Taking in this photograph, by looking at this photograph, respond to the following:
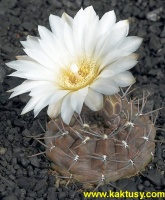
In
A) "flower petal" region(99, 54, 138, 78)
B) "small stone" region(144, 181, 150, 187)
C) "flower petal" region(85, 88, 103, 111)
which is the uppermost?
"flower petal" region(99, 54, 138, 78)

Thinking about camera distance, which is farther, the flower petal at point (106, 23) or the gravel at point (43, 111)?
the gravel at point (43, 111)

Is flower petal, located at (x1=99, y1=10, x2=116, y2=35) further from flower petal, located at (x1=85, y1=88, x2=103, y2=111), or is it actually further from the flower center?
flower petal, located at (x1=85, y1=88, x2=103, y2=111)

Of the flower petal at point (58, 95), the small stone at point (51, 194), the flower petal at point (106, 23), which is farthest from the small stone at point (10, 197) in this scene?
the flower petal at point (106, 23)

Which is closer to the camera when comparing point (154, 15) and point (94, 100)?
point (94, 100)

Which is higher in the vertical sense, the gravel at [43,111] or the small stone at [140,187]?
the gravel at [43,111]

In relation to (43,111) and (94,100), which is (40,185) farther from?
(94,100)

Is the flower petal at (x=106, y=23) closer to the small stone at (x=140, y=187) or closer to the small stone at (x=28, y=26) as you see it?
the small stone at (x=140, y=187)

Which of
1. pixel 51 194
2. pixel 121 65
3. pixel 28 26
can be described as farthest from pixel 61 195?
pixel 28 26

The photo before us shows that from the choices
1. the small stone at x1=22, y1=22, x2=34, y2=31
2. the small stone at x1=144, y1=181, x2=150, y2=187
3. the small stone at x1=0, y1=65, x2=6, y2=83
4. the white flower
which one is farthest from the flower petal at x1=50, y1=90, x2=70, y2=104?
the small stone at x1=22, y1=22, x2=34, y2=31
